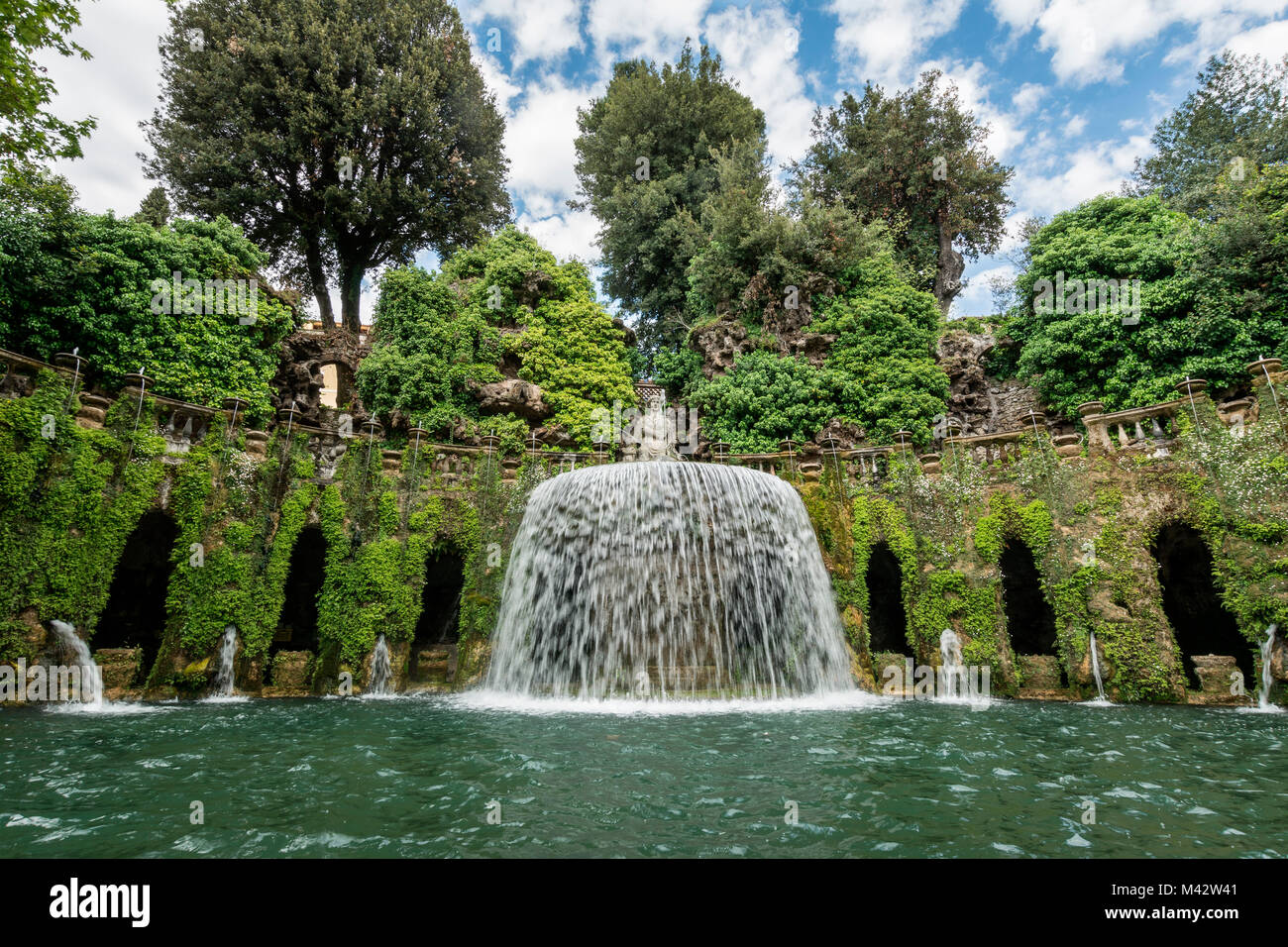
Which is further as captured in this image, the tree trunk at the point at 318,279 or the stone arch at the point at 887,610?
the tree trunk at the point at 318,279

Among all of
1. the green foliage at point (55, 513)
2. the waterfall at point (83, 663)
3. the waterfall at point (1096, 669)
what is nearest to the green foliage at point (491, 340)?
the green foliage at point (55, 513)

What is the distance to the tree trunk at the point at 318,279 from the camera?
23.6 m

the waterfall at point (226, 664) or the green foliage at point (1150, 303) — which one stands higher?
the green foliage at point (1150, 303)

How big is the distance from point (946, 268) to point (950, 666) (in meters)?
18.7

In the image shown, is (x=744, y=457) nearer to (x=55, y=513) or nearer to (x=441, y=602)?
(x=441, y=602)

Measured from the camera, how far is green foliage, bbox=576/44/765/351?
81.1 feet

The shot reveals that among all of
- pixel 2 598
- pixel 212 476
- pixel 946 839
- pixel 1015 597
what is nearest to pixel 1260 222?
pixel 1015 597

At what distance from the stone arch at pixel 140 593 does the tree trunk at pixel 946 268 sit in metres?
26.2

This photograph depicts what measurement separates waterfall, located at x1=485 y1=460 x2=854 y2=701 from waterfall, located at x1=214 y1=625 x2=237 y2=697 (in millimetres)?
4390

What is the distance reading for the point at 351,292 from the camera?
24250 millimetres

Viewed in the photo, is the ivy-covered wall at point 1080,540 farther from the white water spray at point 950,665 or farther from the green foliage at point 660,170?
the green foliage at point 660,170

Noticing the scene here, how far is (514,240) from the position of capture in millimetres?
20422

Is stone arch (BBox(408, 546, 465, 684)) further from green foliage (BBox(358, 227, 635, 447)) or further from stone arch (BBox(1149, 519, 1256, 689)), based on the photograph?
stone arch (BBox(1149, 519, 1256, 689))

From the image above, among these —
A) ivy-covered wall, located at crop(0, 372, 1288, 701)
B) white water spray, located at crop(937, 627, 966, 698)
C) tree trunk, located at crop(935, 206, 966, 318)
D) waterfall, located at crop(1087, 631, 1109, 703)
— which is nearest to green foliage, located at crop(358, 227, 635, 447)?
ivy-covered wall, located at crop(0, 372, 1288, 701)
